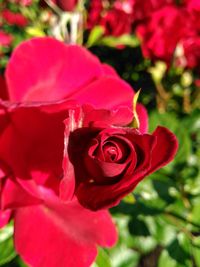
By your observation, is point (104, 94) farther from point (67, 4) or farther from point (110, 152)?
point (67, 4)

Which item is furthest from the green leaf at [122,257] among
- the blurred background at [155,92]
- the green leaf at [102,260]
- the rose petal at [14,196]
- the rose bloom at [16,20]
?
the rose bloom at [16,20]

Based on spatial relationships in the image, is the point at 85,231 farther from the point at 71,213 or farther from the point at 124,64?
the point at 124,64

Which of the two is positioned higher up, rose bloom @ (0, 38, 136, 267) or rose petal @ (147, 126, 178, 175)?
rose petal @ (147, 126, 178, 175)

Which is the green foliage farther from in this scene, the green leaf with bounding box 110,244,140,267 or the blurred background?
the green leaf with bounding box 110,244,140,267

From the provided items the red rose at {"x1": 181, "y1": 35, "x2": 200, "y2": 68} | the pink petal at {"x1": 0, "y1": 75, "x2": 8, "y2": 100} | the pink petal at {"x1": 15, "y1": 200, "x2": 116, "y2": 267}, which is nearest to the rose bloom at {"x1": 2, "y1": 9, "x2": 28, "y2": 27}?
the red rose at {"x1": 181, "y1": 35, "x2": 200, "y2": 68}

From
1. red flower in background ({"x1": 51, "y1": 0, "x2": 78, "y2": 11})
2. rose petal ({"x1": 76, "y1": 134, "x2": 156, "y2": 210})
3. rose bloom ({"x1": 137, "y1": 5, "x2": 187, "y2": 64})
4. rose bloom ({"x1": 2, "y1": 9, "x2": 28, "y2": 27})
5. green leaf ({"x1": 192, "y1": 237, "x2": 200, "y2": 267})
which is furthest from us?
rose bloom ({"x1": 2, "y1": 9, "x2": 28, "y2": 27})

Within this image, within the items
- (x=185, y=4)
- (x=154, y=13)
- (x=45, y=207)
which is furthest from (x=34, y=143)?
(x=185, y=4)

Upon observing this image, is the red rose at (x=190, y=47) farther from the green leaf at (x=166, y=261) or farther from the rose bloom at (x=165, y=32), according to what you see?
the green leaf at (x=166, y=261)
